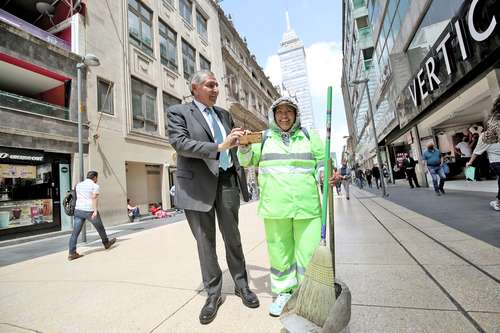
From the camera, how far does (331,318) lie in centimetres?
135

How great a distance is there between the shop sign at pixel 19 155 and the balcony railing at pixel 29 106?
143 cm

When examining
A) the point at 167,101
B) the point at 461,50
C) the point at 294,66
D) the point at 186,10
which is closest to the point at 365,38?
the point at 186,10

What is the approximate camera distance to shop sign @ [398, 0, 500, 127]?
5203 mm

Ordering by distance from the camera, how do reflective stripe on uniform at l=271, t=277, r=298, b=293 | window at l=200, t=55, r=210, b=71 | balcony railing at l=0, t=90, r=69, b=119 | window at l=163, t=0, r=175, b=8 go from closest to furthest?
reflective stripe on uniform at l=271, t=277, r=298, b=293
balcony railing at l=0, t=90, r=69, b=119
window at l=163, t=0, r=175, b=8
window at l=200, t=55, r=210, b=71

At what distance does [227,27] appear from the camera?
2642 centimetres

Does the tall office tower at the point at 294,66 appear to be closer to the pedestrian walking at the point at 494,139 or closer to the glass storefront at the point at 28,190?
the glass storefront at the point at 28,190

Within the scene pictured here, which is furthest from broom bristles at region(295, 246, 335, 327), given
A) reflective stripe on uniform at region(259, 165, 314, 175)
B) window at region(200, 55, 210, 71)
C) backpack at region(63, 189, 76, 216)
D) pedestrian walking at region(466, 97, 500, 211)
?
window at region(200, 55, 210, 71)

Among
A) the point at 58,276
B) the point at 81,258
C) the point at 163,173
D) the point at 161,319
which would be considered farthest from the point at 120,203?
the point at 161,319

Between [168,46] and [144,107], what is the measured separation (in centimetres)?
530

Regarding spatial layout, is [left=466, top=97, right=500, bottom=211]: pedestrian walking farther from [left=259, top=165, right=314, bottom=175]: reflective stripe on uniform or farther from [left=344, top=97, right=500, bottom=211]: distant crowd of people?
[left=259, top=165, right=314, bottom=175]: reflective stripe on uniform

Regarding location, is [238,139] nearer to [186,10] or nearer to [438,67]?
[438,67]

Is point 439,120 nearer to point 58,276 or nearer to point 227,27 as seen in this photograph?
point 58,276

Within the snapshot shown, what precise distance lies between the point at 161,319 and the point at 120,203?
10862 millimetres

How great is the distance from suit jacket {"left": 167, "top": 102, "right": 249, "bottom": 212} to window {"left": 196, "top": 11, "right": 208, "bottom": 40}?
21.8 metres
